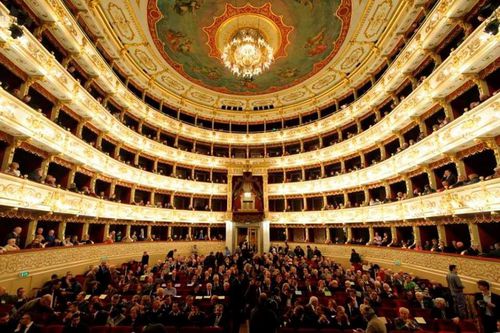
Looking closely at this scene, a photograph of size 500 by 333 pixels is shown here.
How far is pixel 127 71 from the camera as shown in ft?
52.3

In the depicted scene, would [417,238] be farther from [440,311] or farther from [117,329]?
[117,329]

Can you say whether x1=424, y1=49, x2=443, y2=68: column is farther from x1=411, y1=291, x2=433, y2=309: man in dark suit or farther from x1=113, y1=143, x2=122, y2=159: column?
x1=113, y1=143, x2=122, y2=159: column

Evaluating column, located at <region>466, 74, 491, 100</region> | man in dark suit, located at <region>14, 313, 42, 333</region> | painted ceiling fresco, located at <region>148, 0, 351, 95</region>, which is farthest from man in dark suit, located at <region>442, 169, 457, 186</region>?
man in dark suit, located at <region>14, 313, 42, 333</region>

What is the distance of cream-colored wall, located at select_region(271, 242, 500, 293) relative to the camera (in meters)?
6.79

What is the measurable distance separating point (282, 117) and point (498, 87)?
15.4m

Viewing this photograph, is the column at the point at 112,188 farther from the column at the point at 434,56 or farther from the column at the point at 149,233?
the column at the point at 434,56

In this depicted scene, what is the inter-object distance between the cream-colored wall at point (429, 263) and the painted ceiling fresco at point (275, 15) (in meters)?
11.5

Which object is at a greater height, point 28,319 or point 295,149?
point 295,149

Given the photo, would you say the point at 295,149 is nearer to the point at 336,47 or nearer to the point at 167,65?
the point at 336,47

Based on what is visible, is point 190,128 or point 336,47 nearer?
point 336,47

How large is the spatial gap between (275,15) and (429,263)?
13214mm

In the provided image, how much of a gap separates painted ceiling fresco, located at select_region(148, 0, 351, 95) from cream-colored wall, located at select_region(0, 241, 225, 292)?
447 inches

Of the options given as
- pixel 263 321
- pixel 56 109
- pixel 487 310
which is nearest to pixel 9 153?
pixel 56 109

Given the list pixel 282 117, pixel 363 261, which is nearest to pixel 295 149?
pixel 282 117
